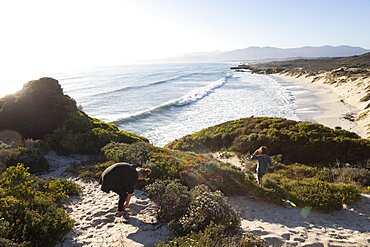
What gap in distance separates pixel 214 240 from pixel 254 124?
44.0 feet

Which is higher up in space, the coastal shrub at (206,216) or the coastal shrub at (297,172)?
the coastal shrub at (206,216)

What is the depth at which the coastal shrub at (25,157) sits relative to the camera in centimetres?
1107

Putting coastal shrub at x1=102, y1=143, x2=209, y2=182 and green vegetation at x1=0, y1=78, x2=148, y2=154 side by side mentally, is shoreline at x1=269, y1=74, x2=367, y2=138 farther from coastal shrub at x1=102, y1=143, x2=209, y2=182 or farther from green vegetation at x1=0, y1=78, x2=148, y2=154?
green vegetation at x1=0, y1=78, x2=148, y2=154

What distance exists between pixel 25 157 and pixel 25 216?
227 inches

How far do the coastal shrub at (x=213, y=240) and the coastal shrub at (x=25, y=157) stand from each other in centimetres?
765

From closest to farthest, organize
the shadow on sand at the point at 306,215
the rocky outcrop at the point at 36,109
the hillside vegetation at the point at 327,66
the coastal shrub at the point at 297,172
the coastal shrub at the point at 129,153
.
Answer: the shadow on sand at the point at 306,215
the coastal shrub at the point at 129,153
the coastal shrub at the point at 297,172
the rocky outcrop at the point at 36,109
the hillside vegetation at the point at 327,66

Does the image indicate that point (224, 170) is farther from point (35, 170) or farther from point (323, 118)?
point (323, 118)

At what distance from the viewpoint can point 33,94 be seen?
1591 centimetres

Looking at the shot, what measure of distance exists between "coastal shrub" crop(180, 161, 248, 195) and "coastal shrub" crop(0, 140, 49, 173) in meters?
5.48

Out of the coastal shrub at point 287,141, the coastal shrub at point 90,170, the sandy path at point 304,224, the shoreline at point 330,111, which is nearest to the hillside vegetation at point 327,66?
the shoreline at point 330,111

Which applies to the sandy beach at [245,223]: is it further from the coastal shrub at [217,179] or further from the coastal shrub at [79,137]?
the coastal shrub at [79,137]

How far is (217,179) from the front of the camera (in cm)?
1009

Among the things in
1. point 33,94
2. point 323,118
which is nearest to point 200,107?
point 323,118

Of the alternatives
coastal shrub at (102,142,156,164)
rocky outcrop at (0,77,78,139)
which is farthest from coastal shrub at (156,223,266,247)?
rocky outcrop at (0,77,78,139)
